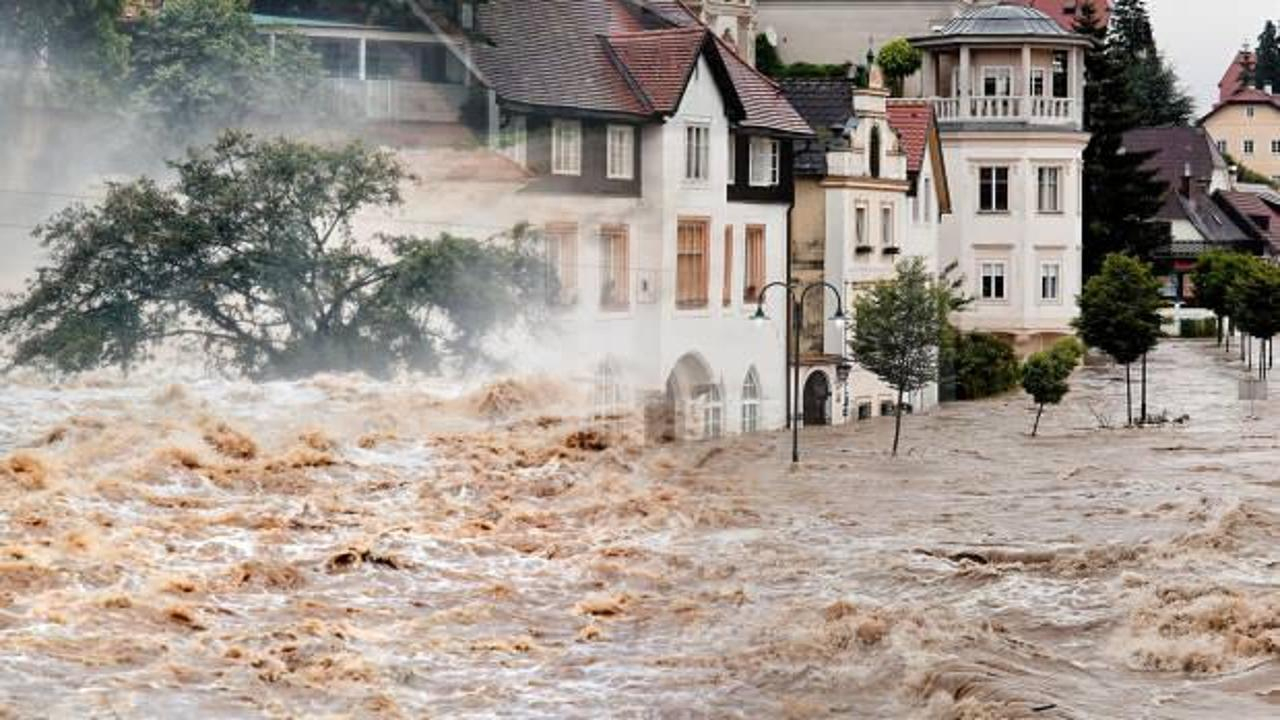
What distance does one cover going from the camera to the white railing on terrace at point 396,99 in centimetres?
3797

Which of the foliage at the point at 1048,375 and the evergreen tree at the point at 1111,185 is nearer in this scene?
the foliage at the point at 1048,375

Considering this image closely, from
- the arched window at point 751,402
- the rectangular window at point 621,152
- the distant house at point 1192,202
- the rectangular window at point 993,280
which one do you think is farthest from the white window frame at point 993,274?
the distant house at point 1192,202

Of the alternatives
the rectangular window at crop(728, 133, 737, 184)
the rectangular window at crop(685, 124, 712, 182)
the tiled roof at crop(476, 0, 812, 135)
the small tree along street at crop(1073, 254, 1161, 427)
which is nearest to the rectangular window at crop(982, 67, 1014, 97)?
the small tree along street at crop(1073, 254, 1161, 427)

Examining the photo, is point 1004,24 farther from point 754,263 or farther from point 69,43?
point 69,43

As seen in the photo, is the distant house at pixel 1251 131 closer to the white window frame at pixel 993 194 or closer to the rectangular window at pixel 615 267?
the white window frame at pixel 993 194

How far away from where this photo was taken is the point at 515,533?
1373 inches

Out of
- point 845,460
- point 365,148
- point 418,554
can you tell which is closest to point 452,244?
point 365,148

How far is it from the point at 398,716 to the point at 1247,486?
78.6ft

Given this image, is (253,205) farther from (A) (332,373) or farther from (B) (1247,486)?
(B) (1247,486)

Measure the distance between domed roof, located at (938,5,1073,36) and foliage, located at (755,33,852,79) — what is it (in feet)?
36.4

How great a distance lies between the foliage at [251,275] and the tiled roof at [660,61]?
9325 mm

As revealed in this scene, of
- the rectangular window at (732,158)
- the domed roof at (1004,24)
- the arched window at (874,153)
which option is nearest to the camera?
the rectangular window at (732,158)

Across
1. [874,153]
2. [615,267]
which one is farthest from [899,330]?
[615,267]

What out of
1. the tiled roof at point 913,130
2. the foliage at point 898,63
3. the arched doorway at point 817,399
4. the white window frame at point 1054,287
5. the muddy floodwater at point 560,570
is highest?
the foliage at point 898,63
